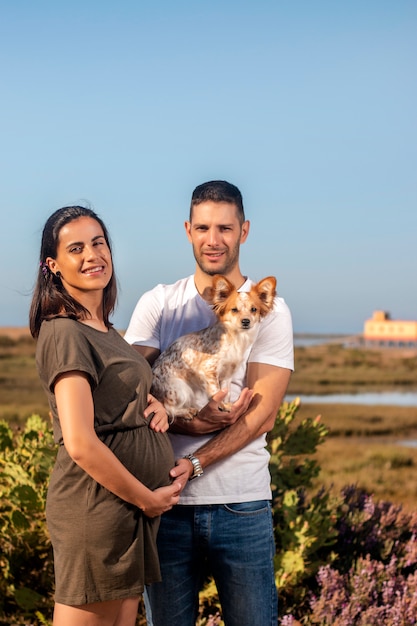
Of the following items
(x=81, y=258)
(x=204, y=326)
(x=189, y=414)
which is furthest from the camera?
(x=204, y=326)

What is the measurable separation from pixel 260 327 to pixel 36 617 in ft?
12.5

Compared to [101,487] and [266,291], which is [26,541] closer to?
[101,487]

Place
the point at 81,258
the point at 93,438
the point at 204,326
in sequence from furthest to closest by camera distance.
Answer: the point at 204,326 < the point at 81,258 < the point at 93,438

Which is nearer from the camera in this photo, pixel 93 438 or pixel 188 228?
pixel 93 438

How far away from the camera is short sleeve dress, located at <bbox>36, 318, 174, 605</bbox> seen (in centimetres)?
322

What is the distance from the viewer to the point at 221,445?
3727mm

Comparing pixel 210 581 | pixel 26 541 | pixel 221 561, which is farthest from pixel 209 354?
pixel 26 541

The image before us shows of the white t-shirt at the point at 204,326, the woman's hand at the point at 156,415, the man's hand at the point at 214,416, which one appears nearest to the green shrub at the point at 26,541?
the white t-shirt at the point at 204,326

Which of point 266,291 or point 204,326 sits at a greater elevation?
point 266,291

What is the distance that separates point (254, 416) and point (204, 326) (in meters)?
0.53

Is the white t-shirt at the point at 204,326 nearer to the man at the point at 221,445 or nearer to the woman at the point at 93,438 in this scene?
the man at the point at 221,445

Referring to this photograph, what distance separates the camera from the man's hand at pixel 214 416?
3.66 m

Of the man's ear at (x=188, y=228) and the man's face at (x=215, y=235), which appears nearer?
the man's face at (x=215, y=235)

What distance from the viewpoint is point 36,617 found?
20.3ft
